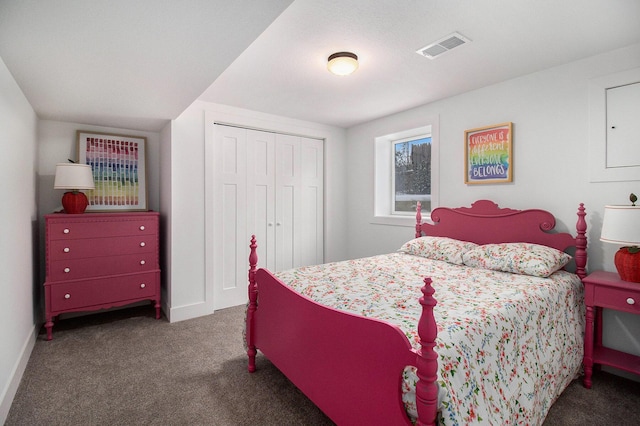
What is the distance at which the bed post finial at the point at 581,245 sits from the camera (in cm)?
230

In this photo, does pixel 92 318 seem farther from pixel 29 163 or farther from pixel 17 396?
pixel 29 163

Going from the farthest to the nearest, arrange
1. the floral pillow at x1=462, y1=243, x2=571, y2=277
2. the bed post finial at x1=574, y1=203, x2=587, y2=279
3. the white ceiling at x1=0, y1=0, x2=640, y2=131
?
the bed post finial at x1=574, y1=203, x2=587, y2=279, the floral pillow at x1=462, y1=243, x2=571, y2=277, the white ceiling at x1=0, y1=0, x2=640, y2=131

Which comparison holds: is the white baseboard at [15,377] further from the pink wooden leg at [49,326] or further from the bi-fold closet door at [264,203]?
the bi-fold closet door at [264,203]

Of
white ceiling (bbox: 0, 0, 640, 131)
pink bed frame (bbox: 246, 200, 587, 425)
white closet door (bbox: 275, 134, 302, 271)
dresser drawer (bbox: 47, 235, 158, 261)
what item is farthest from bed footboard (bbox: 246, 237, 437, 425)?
white closet door (bbox: 275, 134, 302, 271)

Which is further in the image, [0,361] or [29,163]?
[29,163]

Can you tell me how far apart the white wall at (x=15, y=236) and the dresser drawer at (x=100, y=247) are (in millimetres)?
193

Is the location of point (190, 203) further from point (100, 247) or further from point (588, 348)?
point (588, 348)

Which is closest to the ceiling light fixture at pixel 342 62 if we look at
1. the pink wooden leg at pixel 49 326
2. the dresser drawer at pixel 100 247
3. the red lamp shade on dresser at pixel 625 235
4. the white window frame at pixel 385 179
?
the white window frame at pixel 385 179

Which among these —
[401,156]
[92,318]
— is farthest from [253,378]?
[401,156]

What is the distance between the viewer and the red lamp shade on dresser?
1880mm

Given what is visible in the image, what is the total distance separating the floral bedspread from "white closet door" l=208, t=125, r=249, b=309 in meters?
1.47

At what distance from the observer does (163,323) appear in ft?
10.4

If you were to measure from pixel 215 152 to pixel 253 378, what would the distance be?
2.36 meters

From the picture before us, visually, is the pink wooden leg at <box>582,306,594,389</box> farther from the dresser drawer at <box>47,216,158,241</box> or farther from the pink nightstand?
the dresser drawer at <box>47,216,158,241</box>
